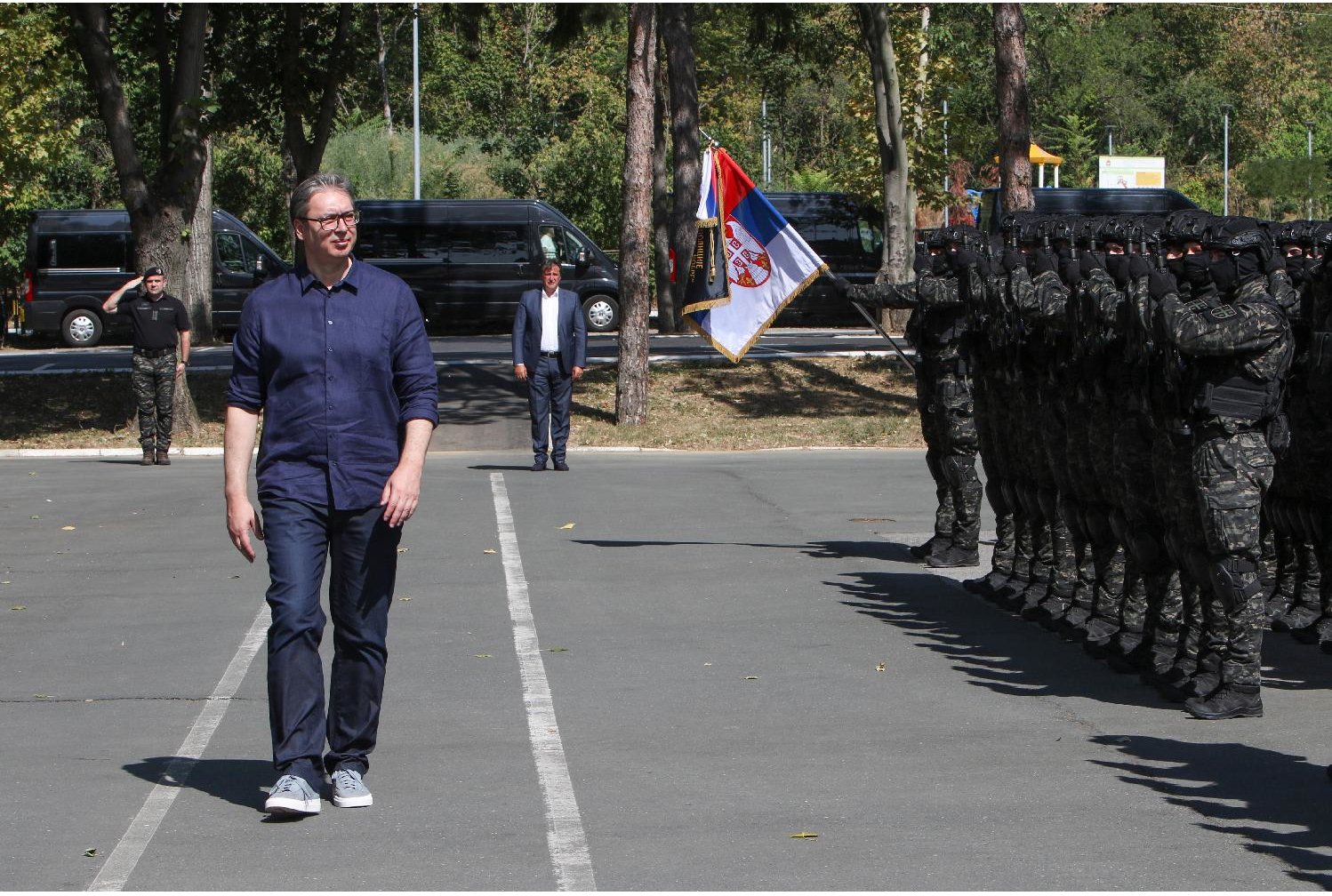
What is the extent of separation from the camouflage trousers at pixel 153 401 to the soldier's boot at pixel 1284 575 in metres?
13.1

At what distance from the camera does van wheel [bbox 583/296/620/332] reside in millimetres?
35281

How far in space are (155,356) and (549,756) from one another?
14.3 m

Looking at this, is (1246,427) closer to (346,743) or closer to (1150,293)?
(1150,293)

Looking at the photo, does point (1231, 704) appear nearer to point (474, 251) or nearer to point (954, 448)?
point (954, 448)

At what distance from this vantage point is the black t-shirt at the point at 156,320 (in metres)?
19.8

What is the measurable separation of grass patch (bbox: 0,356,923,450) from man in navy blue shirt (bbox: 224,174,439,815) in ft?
52.7

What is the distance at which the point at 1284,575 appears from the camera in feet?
33.2

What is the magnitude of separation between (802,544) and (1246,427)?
227 inches

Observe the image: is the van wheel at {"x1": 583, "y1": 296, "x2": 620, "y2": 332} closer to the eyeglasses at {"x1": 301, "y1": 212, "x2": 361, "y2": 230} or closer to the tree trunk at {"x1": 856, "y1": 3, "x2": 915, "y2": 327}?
the tree trunk at {"x1": 856, "y1": 3, "x2": 915, "y2": 327}

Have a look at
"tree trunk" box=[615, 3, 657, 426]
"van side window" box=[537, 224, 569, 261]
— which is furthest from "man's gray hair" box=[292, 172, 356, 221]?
"van side window" box=[537, 224, 569, 261]

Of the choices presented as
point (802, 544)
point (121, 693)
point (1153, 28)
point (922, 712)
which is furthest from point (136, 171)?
point (1153, 28)

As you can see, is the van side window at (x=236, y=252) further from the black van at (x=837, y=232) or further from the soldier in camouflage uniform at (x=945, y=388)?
the soldier in camouflage uniform at (x=945, y=388)

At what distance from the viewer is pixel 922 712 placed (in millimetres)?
7680

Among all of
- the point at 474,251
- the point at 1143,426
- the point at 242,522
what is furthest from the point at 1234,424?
the point at 474,251
